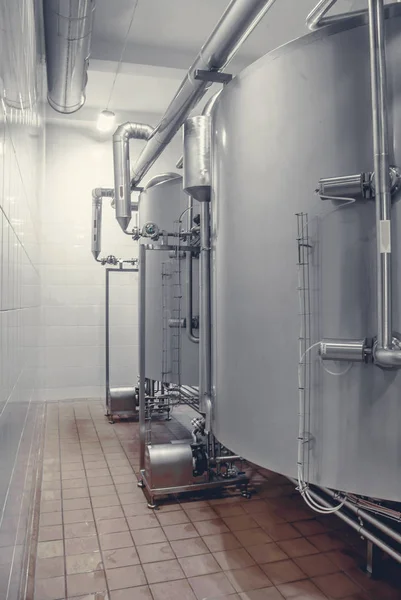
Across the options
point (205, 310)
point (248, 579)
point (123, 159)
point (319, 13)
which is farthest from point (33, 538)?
point (123, 159)

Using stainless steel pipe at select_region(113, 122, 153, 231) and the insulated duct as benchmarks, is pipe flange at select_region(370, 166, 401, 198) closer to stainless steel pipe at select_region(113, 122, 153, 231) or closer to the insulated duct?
the insulated duct

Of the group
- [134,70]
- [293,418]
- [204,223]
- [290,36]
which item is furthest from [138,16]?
[293,418]

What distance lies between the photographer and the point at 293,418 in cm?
179

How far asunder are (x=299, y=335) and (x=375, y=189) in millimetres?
569

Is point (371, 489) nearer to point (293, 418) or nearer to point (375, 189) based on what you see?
point (293, 418)

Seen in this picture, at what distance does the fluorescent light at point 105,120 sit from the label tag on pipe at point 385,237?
4670 millimetres

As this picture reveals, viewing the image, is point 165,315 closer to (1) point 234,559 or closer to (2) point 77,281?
(1) point 234,559

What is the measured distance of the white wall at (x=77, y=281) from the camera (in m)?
5.91

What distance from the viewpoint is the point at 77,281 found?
6016 mm

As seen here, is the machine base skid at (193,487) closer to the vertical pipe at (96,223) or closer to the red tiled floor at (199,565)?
the red tiled floor at (199,565)

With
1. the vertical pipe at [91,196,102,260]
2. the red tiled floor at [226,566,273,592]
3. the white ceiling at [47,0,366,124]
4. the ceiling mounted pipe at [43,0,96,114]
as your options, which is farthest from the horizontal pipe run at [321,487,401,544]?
the vertical pipe at [91,196,102,260]

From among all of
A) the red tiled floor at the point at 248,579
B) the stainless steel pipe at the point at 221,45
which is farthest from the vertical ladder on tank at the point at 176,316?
the red tiled floor at the point at 248,579

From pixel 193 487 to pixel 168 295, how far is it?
163cm

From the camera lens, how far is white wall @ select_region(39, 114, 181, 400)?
5914 mm
